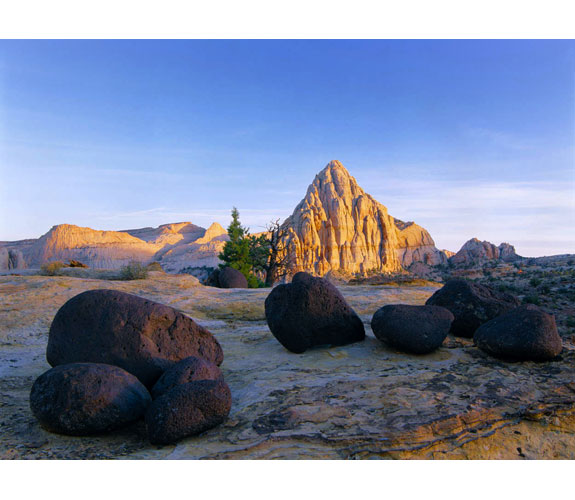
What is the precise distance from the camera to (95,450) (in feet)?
13.6

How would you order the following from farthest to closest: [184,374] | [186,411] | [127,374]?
[184,374] < [127,374] < [186,411]

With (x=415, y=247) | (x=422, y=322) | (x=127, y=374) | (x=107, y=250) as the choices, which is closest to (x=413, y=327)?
(x=422, y=322)

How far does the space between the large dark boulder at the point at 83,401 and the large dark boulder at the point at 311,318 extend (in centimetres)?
347

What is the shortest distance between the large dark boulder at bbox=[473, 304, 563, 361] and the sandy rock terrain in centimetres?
17

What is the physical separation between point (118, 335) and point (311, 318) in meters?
3.48

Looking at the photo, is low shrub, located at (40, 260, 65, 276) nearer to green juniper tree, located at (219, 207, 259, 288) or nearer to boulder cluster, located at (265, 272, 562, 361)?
green juniper tree, located at (219, 207, 259, 288)

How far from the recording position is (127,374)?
4949 mm

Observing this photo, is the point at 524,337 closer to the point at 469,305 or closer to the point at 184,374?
the point at 469,305

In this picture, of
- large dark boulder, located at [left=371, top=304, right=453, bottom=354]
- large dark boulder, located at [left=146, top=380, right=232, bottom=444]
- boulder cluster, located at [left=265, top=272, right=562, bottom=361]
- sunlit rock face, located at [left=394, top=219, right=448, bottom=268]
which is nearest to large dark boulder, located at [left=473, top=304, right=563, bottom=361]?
boulder cluster, located at [left=265, top=272, right=562, bottom=361]

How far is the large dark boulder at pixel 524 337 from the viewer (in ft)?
21.1

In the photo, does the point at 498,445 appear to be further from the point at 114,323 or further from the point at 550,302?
the point at 550,302

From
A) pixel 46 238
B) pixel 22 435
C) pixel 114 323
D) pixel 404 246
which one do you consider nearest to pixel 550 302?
pixel 114 323

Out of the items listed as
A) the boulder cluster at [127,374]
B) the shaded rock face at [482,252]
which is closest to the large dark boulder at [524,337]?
the boulder cluster at [127,374]

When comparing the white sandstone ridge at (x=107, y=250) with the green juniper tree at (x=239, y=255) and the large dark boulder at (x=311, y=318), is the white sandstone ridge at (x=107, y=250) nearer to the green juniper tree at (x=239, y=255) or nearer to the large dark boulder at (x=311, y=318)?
the green juniper tree at (x=239, y=255)
